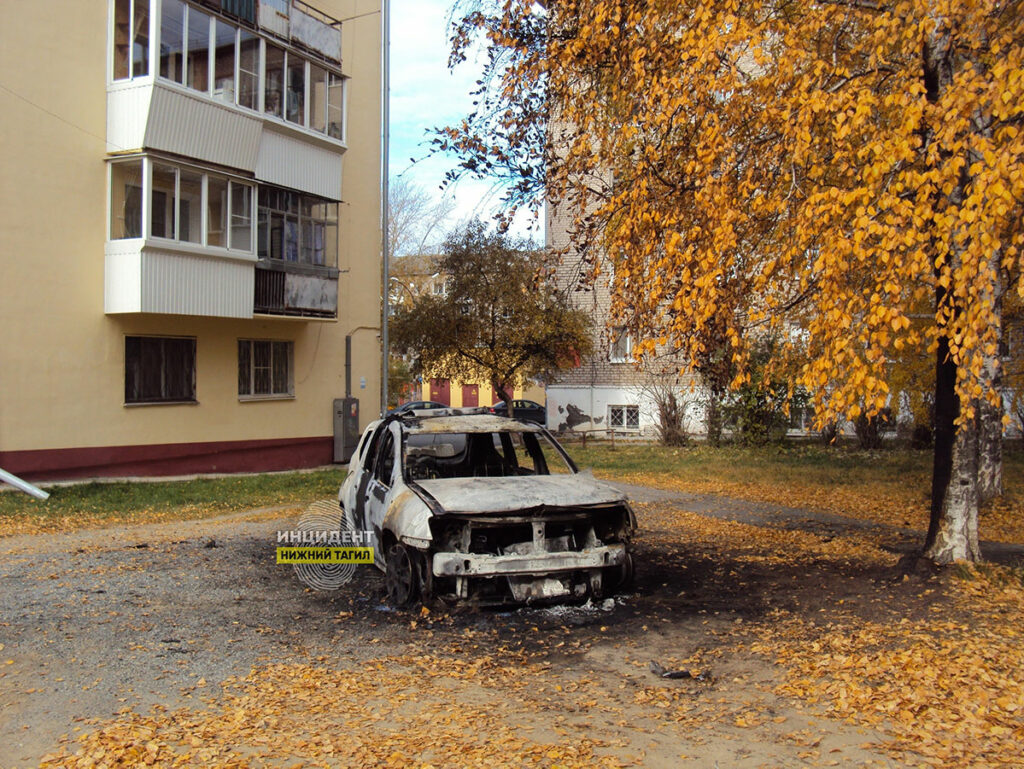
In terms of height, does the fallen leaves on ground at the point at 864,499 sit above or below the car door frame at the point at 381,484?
below

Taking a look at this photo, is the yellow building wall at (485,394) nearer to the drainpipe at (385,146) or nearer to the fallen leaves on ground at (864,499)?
the drainpipe at (385,146)

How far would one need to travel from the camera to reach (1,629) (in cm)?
659

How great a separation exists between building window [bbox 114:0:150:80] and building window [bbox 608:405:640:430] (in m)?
→ 22.7

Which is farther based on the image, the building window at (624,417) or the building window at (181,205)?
the building window at (624,417)

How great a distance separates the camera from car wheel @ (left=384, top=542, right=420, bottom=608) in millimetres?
7098

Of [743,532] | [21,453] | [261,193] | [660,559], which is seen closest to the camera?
[660,559]

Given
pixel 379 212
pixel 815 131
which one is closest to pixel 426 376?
pixel 379 212

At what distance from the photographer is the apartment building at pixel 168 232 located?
50.6 ft

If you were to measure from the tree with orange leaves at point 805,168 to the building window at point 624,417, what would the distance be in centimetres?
2521

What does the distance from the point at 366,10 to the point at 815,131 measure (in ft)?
59.6

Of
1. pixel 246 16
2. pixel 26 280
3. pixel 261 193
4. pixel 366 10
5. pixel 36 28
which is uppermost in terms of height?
pixel 366 10

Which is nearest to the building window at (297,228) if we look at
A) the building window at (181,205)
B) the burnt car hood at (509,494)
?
the building window at (181,205)

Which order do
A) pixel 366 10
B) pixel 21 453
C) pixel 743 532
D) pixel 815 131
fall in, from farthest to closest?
pixel 366 10, pixel 21 453, pixel 743 532, pixel 815 131

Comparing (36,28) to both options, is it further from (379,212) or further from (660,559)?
(660,559)
